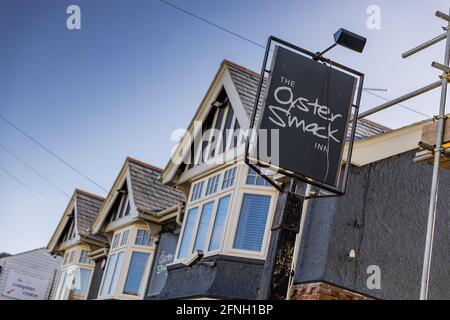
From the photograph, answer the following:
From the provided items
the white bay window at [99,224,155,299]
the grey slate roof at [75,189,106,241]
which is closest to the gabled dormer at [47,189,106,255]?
the grey slate roof at [75,189,106,241]

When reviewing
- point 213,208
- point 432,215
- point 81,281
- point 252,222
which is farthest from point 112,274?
point 432,215

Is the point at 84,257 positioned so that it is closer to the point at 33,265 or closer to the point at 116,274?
the point at 116,274

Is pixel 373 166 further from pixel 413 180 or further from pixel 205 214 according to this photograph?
pixel 205 214

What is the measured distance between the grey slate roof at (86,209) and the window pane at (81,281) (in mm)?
1328

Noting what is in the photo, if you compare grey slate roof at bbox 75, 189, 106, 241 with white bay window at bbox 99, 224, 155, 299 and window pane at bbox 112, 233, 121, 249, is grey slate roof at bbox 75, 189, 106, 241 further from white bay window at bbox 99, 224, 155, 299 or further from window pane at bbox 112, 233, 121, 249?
white bay window at bbox 99, 224, 155, 299

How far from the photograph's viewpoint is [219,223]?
14172mm

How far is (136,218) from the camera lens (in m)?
19.1

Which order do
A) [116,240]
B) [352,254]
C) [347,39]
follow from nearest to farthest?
[347,39] → [352,254] → [116,240]

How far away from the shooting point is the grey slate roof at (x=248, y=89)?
14.8m

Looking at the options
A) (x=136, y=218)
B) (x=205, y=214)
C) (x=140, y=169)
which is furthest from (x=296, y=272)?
(x=140, y=169)

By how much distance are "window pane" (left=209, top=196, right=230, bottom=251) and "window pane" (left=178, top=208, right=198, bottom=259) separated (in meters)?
1.18

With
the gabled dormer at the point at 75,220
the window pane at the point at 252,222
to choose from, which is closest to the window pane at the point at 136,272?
the window pane at the point at 252,222

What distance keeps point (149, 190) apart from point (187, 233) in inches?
204

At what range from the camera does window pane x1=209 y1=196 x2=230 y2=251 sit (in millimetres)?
13983
